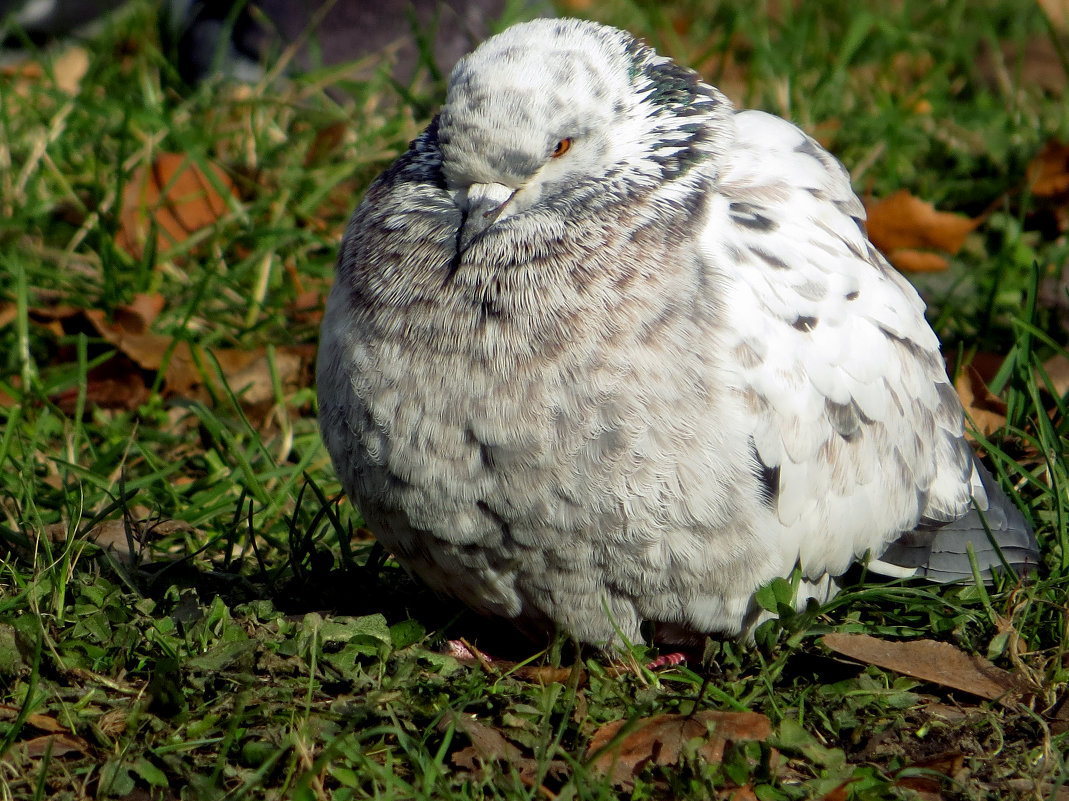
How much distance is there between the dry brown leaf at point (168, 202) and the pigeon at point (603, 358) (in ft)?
7.75

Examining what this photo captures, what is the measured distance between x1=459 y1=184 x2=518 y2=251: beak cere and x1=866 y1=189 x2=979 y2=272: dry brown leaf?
9.86 feet

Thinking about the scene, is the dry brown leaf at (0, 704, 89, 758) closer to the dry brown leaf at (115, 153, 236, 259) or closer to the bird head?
the bird head

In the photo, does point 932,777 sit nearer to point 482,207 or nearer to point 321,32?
point 482,207

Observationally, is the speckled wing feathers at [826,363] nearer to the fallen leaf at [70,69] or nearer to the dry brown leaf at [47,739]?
the dry brown leaf at [47,739]

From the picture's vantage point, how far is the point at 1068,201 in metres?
5.86

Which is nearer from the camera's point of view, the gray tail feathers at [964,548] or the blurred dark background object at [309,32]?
the gray tail feathers at [964,548]

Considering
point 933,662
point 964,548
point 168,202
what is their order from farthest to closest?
point 168,202
point 964,548
point 933,662

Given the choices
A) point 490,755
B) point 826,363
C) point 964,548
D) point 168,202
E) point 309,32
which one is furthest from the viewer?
point 309,32

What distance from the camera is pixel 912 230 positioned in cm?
580

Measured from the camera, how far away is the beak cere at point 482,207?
322cm

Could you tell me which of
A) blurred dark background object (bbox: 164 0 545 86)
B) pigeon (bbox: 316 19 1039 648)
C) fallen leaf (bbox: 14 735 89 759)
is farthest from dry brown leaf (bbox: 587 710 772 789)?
blurred dark background object (bbox: 164 0 545 86)

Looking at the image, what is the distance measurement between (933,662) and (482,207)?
68.9 inches

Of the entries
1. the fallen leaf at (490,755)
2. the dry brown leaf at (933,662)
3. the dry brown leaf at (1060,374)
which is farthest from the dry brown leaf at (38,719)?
the dry brown leaf at (1060,374)

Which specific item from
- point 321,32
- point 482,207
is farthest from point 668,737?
point 321,32
